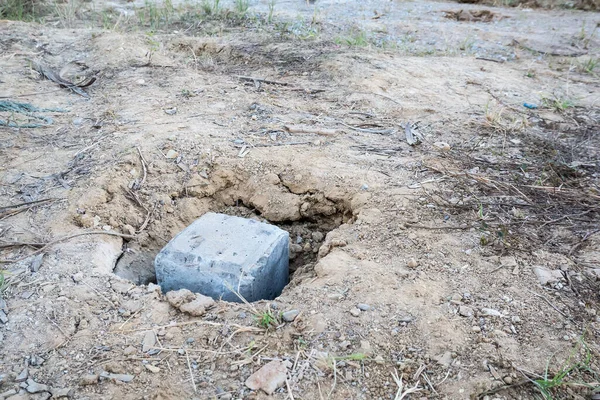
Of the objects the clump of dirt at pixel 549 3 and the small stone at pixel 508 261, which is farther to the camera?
the clump of dirt at pixel 549 3

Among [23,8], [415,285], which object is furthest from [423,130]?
[23,8]

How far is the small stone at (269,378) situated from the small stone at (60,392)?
0.59m

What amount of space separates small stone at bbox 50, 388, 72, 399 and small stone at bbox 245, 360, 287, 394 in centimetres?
59

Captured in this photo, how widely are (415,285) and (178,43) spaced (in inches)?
145

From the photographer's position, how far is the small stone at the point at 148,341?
1.87 meters

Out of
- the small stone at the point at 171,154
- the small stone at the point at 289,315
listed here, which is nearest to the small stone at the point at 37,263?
the small stone at the point at 171,154

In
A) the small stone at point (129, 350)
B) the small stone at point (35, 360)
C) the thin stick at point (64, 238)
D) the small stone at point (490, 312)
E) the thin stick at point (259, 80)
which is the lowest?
the small stone at point (490, 312)

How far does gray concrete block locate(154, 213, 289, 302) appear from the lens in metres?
2.30

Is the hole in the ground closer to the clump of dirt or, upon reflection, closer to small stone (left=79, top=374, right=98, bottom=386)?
small stone (left=79, top=374, right=98, bottom=386)

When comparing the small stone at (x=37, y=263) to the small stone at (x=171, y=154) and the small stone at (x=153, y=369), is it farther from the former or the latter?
the small stone at (x=171, y=154)

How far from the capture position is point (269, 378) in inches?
68.7

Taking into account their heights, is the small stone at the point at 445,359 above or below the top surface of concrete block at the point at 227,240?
below

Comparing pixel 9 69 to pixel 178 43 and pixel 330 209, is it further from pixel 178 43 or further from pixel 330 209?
pixel 330 209

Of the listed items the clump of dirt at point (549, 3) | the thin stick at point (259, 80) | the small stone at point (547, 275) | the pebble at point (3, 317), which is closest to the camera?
the pebble at point (3, 317)
